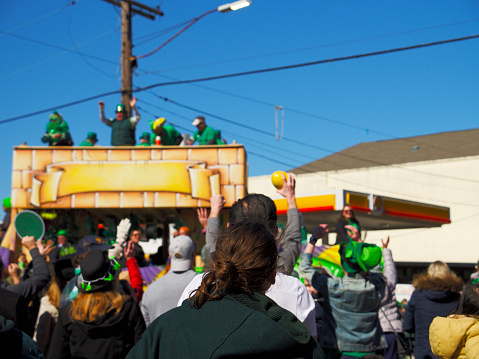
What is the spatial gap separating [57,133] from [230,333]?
38.1 ft

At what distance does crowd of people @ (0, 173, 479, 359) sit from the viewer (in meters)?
1.64

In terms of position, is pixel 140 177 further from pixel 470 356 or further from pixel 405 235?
pixel 405 235

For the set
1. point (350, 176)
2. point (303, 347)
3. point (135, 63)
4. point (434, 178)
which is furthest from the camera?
point (350, 176)

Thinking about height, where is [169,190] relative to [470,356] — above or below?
above

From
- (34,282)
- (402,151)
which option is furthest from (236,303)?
(402,151)

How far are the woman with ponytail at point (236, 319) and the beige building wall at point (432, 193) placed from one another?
24472 mm

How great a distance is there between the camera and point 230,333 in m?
1.58

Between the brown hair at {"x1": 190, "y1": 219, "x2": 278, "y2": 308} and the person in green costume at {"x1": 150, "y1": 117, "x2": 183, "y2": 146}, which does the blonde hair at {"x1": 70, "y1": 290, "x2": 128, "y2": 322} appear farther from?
the person in green costume at {"x1": 150, "y1": 117, "x2": 183, "y2": 146}

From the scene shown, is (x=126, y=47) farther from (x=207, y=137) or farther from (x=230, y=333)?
(x=230, y=333)

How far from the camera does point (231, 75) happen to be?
1325cm

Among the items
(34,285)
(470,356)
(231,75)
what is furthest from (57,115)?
(470,356)

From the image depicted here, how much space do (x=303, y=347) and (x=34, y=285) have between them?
2.68 metres

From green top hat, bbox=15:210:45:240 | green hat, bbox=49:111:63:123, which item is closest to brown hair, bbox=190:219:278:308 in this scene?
green top hat, bbox=15:210:45:240

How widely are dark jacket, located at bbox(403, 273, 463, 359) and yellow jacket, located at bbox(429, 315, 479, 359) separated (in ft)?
6.65
